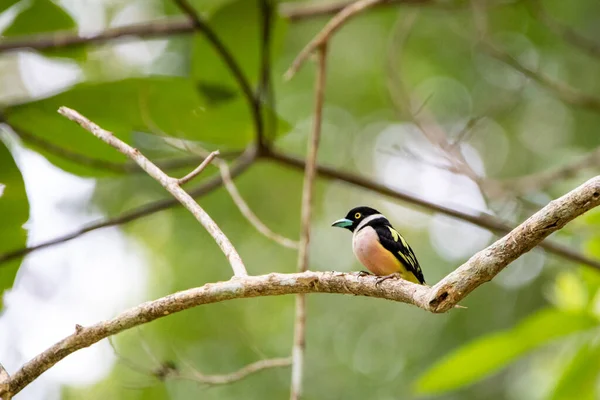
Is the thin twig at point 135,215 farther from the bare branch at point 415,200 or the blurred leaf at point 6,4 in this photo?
the blurred leaf at point 6,4

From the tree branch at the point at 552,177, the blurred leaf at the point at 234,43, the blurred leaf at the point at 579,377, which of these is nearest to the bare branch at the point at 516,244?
the blurred leaf at the point at 579,377

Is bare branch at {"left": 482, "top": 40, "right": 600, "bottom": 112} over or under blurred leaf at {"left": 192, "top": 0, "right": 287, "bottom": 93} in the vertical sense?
over

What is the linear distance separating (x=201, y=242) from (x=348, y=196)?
1.86m

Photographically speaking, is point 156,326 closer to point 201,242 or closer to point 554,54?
point 201,242

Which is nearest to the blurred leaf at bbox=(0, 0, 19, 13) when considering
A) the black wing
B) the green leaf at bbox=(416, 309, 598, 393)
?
the black wing

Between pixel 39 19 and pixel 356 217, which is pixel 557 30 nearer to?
pixel 356 217

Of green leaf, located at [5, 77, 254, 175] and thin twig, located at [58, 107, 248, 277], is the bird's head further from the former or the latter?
thin twig, located at [58, 107, 248, 277]

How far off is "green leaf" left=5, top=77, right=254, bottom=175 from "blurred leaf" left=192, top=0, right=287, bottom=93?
0.45ft

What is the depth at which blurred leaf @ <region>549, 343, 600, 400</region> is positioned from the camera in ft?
10.2

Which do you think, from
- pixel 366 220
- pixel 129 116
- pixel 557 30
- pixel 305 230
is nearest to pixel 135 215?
pixel 129 116

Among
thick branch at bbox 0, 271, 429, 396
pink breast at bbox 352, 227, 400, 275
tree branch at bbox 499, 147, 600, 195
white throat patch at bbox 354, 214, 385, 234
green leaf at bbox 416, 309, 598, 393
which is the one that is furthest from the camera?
tree branch at bbox 499, 147, 600, 195

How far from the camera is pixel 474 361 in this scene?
3127 millimetres

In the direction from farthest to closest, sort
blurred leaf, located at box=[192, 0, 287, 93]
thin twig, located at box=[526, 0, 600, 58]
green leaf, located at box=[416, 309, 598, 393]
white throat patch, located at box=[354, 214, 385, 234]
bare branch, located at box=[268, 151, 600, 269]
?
thin twig, located at box=[526, 0, 600, 58]
bare branch, located at box=[268, 151, 600, 269]
blurred leaf, located at box=[192, 0, 287, 93]
white throat patch, located at box=[354, 214, 385, 234]
green leaf, located at box=[416, 309, 598, 393]

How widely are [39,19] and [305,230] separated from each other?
1.42 metres
